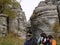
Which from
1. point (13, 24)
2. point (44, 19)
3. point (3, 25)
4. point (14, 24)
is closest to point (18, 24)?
point (14, 24)

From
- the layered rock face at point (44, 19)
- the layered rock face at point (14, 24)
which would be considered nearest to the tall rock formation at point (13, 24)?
the layered rock face at point (14, 24)

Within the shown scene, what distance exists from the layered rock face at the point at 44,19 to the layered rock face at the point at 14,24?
3694 mm

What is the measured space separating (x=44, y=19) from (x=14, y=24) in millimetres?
6776

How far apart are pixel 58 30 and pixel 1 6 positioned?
364 inches

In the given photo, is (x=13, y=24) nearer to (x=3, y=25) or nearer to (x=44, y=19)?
(x=3, y=25)

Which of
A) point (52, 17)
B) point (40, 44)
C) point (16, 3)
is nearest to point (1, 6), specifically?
point (16, 3)

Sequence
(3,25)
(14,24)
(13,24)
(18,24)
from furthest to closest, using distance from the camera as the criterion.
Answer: (18,24) → (14,24) → (13,24) → (3,25)

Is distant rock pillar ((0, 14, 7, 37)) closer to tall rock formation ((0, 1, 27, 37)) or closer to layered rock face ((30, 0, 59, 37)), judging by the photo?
tall rock formation ((0, 1, 27, 37))

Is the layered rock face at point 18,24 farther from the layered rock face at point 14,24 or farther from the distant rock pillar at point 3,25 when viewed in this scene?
the distant rock pillar at point 3,25

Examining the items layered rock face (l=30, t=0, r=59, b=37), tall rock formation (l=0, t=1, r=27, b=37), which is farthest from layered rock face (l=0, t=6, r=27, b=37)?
layered rock face (l=30, t=0, r=59, b=37)

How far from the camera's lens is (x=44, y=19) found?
128 feet

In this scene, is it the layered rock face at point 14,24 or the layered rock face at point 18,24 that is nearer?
the layered rock face at point 14,24

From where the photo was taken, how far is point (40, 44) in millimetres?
13148

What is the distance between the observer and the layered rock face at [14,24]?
131 feet
